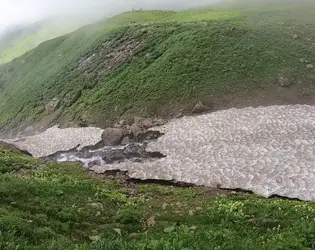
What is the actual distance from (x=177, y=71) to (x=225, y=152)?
26.9 meters

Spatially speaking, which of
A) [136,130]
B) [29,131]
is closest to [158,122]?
[136,130]

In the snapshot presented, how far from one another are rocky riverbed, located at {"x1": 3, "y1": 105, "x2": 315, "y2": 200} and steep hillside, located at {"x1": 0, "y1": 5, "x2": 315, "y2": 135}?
7.88 m

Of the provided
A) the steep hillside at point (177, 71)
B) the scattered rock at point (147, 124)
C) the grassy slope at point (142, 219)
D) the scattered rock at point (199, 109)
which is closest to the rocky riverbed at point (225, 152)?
the scattered rock at point (147, 124)

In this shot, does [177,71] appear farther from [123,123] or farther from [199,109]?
[199,109]

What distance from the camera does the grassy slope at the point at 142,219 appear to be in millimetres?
13460

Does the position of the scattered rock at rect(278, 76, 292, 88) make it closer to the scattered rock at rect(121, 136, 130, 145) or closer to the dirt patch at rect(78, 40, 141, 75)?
the scattered rock at rect(121, 136, 130, 145)

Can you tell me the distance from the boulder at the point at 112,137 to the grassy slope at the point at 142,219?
539 inches

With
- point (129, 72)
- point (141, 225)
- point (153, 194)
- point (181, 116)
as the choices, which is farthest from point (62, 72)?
point (141, 225)

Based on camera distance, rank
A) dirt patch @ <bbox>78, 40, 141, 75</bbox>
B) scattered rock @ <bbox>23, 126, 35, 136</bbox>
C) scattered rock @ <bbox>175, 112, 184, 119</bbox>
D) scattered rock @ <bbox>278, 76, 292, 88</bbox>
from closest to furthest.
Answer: scattered rock @ <bbox>175, 112, 184, 119</bbox> → scattered rock @ <bbox>278, 76, 292, 88</bbox> → scattered rock @ <bbox>23, 126, 35, 136</bbox> → dirt patch @ <bbox>78, 40, 141, 75</bbox>

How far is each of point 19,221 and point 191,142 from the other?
20.5 m

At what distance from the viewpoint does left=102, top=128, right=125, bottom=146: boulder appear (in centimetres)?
3916

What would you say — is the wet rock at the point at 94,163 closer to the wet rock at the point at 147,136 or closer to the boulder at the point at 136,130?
the wet rock at the point at 147,136

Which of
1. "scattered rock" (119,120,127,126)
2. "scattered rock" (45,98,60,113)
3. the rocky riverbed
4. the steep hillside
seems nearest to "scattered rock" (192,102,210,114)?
the steep hillside

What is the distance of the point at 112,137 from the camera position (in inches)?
1558
